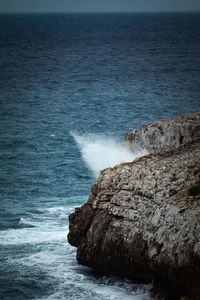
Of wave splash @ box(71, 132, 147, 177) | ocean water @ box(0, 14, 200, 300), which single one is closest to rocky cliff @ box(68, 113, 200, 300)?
ocean water @ box(0, 14, 200, 300)

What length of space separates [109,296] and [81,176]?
32.8m

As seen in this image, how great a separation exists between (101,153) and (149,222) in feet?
93.9

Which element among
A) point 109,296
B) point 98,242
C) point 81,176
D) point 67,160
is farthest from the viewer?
point 67,160

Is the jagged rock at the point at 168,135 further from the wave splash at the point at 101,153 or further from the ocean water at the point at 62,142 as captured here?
the ocean water at the point at 62,142

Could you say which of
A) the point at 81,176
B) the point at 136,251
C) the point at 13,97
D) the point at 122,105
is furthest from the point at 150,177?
the point at 13,97

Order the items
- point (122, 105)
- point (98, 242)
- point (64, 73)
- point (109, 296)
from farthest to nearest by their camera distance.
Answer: point (64, 73)
point (122, 105)
point (98, 242)
point (109, 296)

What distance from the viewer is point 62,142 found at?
9044 cm

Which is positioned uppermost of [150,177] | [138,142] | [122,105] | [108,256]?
[122,105]

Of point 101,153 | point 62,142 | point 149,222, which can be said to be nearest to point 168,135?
point 149,222

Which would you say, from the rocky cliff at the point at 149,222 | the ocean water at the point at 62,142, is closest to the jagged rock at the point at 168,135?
the rocky cliff at the point at 149,222

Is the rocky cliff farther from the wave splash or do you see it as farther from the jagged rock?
the wave splash

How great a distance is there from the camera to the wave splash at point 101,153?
55231 millimetres

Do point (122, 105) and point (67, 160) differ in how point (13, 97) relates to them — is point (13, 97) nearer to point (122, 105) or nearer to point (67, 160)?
point (122, 105)

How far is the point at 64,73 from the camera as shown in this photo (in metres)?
170
